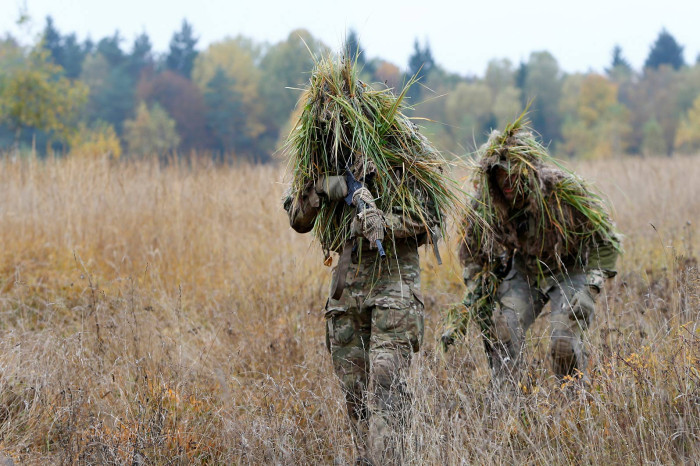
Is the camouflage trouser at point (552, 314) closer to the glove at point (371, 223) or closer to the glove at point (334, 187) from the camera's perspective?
the glove at point (371, 223)

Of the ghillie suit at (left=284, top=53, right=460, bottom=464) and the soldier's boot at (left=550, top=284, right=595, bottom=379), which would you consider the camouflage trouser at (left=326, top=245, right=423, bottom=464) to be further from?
Result: the soldier's boot at (left=550, top=284, right=595, bottom=379)

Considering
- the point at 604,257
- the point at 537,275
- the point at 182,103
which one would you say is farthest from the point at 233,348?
the point at 182,103

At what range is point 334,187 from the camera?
354cm

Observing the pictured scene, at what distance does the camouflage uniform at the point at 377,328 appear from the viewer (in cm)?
327

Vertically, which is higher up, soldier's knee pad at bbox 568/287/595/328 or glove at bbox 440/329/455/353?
soldier's knee pad at bbox 568/287/595/328

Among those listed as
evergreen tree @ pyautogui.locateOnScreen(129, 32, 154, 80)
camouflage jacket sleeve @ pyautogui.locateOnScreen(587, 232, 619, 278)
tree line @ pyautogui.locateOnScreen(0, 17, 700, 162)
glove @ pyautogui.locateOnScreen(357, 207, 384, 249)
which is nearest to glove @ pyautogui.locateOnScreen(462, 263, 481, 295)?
camouflage jacket sleeve @ pyautogui.locateOnScreen(587, 232, 619, 278)

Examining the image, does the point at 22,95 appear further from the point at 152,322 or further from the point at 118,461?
the point at 118,461

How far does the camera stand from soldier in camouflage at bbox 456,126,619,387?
4.11 metres

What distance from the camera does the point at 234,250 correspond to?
7672 millimetres

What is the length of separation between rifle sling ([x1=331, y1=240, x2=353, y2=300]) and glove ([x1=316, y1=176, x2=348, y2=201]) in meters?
0.27

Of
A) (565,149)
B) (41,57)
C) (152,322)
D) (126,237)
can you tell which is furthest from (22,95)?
(565,149)

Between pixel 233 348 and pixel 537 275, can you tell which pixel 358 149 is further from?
pixel 233 348

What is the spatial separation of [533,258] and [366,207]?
5.40 feet

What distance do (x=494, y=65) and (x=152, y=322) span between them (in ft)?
230
